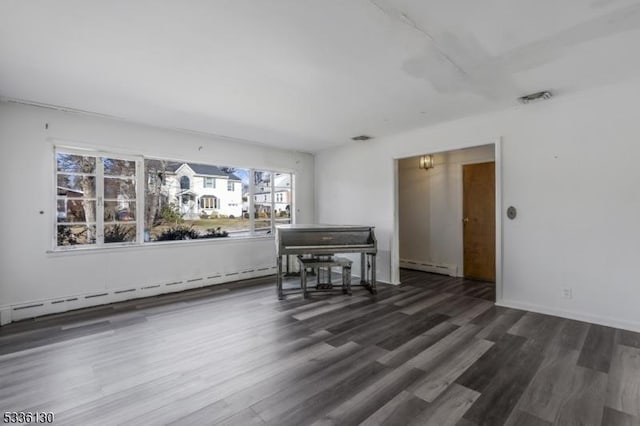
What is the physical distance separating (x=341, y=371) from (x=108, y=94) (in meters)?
3.65

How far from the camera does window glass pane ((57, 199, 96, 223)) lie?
3.75 m

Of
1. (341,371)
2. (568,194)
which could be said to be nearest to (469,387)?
(341,371)

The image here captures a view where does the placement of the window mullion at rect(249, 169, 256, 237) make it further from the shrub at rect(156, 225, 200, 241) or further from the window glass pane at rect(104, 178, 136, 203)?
the window glass pane at rect(104, 178, 136, 203)

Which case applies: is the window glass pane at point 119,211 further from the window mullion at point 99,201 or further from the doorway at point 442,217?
the doorway at point 442,217

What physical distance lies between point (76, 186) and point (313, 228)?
3.21 metres

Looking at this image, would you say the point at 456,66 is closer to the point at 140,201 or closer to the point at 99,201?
the point at 140,201

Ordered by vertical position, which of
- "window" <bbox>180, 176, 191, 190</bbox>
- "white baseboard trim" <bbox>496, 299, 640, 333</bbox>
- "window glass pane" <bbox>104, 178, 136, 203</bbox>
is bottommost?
"white baseboard trim" <bbox>496, 299, 640, 333</bbox>

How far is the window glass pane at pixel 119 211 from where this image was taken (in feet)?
13.3

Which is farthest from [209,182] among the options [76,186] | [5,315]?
[5,315]

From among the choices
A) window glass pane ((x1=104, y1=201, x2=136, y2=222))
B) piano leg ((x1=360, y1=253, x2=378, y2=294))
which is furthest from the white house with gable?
piano leg ((x1=360, y1=253, x2=378, y2=294))

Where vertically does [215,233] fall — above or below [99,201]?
below

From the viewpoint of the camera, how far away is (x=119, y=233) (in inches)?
164

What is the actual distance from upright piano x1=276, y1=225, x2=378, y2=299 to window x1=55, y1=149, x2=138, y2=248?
217cm

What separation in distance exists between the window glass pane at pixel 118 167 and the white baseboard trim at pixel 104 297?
5.28 feet
